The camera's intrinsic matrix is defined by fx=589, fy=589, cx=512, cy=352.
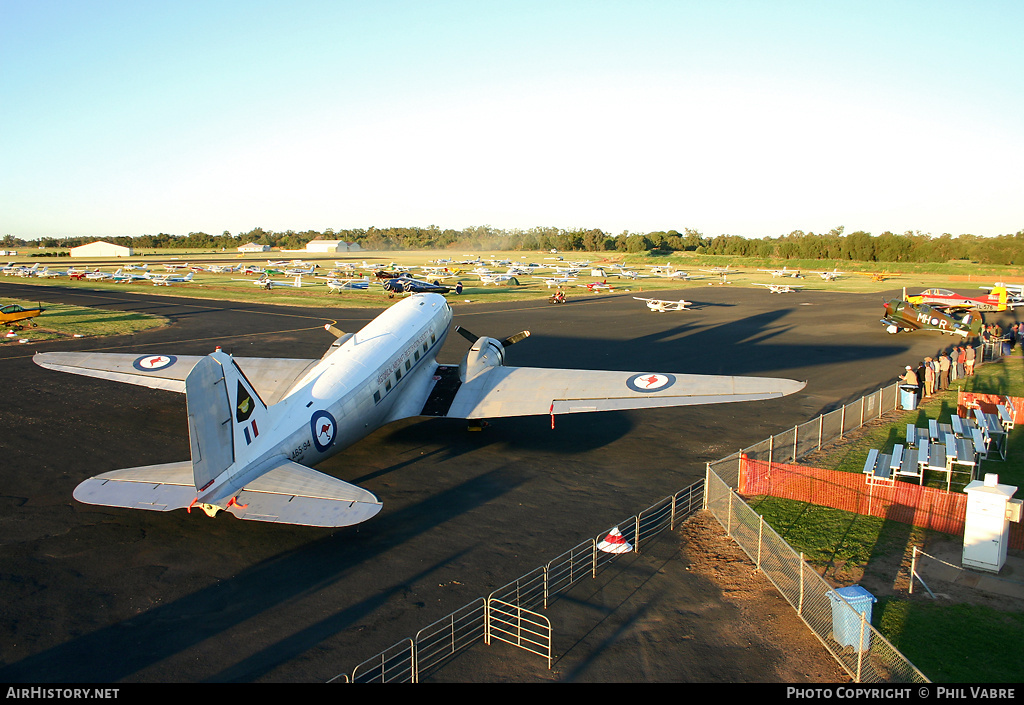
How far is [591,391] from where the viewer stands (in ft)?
63.6

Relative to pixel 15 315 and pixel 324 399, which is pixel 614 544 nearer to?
pixel 324 399

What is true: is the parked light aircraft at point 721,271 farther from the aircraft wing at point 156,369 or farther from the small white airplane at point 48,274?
the small white airplane at point 48,274

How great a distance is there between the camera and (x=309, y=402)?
15.8 m

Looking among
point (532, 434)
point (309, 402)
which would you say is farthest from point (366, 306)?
point (309, 402)

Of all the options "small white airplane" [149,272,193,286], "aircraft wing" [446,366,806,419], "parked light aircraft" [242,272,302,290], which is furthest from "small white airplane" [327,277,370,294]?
"aircraft wing" [446,366,806,419]

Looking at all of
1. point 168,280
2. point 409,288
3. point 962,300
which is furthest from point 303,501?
point 168,280

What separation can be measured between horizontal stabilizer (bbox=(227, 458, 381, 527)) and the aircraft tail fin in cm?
79

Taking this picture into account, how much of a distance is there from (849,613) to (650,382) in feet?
33.9

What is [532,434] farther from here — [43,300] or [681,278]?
[681,278]

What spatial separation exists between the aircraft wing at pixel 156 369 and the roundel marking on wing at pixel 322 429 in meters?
5.62

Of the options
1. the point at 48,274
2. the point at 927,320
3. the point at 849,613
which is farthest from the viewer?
the point at 48,274

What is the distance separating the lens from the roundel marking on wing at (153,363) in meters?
21.8

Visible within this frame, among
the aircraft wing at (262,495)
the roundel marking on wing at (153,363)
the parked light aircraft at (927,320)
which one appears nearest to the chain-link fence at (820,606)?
the aircraft wing at (262,495)
